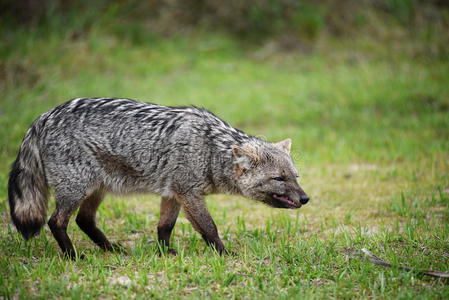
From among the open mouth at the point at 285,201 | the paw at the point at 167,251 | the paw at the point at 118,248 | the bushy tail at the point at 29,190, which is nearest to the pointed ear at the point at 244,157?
the open mouth at the point at 285,201

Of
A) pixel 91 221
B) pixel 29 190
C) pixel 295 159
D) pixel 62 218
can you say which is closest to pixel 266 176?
pixel 295 159

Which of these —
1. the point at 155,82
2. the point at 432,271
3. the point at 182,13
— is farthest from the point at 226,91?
the point at 432,271

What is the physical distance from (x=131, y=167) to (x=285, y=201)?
173 centimetres

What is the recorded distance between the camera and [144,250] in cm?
514

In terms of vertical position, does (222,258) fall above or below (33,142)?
below

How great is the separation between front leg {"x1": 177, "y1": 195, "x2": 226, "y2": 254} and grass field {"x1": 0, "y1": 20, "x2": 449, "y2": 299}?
0.50 feet

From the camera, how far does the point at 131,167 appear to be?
204 inches

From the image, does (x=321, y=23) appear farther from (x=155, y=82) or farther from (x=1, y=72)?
(x=1, y=72)

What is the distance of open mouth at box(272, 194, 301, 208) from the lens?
5020 mm

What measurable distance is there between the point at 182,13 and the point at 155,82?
5.73 metres

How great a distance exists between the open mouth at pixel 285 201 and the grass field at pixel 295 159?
418mm

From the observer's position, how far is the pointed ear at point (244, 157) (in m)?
5.09

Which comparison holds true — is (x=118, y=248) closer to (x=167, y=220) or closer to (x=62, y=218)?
(x=167, y=220)

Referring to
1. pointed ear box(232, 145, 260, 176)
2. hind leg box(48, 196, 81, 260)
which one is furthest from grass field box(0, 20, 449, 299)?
pointed ear box(232, 145, 260, 176)
